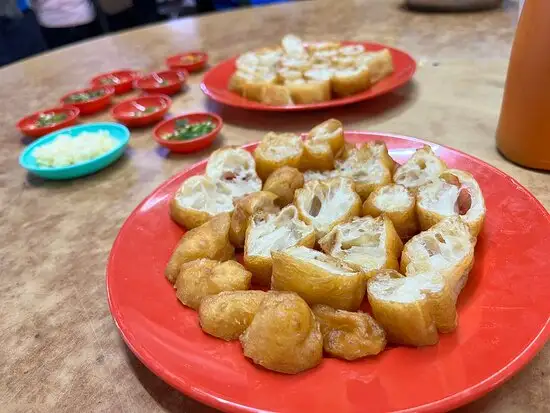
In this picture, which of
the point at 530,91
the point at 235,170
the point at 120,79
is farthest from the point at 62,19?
the point at 530,91

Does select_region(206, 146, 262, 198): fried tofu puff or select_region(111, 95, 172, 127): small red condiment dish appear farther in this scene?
select_region(111, 95, 172, 127): small red condiment dish

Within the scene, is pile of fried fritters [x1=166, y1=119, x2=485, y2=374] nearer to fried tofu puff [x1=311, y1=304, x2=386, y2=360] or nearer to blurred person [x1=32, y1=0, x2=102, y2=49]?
fried tofu puff [x1=311, y1=304, x2=386, y2=360]

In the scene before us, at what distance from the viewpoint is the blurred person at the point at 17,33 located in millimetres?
3705

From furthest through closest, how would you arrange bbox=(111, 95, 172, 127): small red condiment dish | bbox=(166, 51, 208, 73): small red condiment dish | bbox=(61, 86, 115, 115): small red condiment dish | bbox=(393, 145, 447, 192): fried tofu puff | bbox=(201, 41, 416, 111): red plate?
bbox=(166, 51, 208, 73): small red condiment dish
bbox=(61, 86, 115, 115): small red condiment dish
bbox=(111, 95, 172, 127): small red condiment dish
bbox=(201, 41, 416, 111): red plate
bbox=(393, 145, 447, 192): fried tofu puff

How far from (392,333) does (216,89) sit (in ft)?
4.48

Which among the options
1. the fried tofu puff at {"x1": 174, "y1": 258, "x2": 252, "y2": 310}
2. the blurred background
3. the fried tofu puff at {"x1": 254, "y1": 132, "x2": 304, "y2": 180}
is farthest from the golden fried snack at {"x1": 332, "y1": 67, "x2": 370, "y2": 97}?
the blurred background

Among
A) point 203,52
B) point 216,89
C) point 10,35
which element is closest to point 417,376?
point 216,89

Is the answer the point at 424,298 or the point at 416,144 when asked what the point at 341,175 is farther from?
the point at 424,298

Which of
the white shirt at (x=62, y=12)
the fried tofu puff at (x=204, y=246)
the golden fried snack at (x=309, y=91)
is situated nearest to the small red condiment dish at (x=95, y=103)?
the golden fried snack at (x=309, y=91)

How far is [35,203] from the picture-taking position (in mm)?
1476

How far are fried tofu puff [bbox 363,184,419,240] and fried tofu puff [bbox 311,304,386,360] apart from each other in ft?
0.88

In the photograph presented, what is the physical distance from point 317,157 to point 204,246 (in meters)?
0.38

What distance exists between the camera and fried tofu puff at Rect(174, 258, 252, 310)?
2.93ft

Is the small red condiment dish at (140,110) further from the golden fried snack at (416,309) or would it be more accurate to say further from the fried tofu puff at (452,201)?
the golden fried snack at (416,309)
